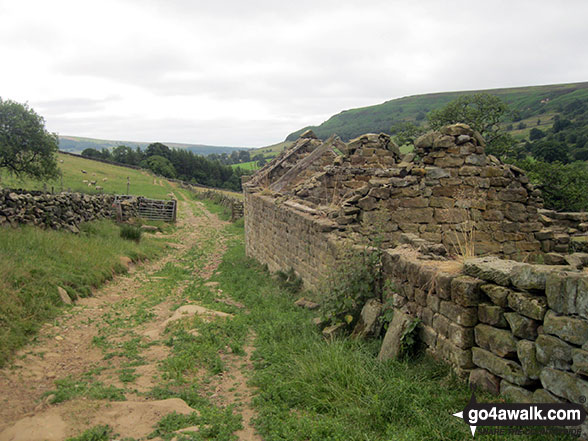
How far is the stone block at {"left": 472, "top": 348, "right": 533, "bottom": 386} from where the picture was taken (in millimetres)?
3336

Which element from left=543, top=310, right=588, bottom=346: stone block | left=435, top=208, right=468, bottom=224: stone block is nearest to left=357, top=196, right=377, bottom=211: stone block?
left=435, top=208, right=468, bottom=224: stone block

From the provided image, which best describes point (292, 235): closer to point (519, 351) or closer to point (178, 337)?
point (178, 337)

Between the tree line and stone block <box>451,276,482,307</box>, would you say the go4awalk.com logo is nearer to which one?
stone block <box>451,276,482,307</box>

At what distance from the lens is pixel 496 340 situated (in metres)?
3.62

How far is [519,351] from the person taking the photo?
3.36 meters

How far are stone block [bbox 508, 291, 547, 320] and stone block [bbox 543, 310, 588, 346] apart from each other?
0.08 m

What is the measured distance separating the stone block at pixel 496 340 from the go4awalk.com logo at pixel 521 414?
44 centimetres

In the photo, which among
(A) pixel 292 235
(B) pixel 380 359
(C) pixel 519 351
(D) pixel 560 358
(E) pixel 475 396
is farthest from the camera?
(A) pixel 292 235

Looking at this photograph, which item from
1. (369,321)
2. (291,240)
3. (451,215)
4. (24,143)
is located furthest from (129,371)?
(24,143)

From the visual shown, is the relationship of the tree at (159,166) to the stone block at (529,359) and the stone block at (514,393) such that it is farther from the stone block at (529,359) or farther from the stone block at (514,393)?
the stone block at (529,359)

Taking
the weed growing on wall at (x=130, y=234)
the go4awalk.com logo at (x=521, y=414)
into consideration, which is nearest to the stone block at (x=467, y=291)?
the go4awalk.com logo at (x=521, y=414)

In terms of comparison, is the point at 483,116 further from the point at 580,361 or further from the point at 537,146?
the point at 580,361

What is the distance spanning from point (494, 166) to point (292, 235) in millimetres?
5183

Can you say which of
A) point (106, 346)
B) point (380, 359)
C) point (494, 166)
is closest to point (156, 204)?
point (106, 346)
